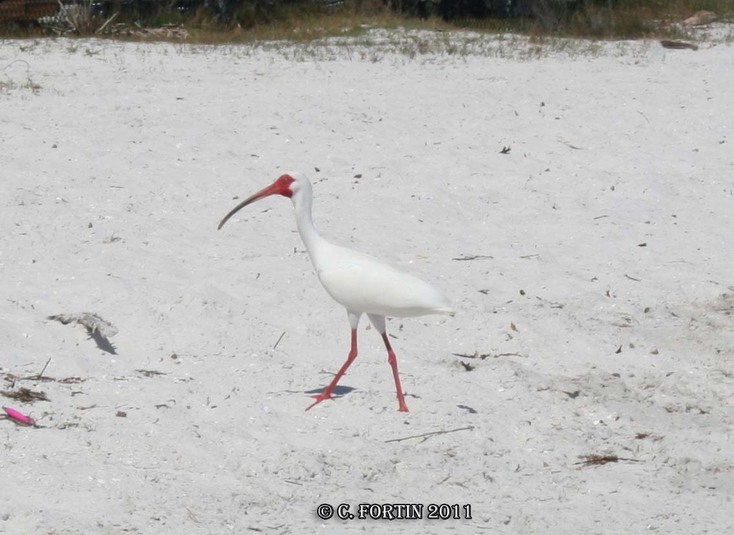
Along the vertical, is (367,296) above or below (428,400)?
above

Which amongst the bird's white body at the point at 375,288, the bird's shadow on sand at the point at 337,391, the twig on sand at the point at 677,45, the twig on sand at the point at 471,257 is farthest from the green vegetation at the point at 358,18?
the bird's white body at the point at 375,288

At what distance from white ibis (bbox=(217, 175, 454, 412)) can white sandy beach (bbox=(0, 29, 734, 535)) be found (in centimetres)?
41

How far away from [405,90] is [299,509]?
313 inches

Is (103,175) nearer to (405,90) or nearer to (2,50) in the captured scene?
(405,90)

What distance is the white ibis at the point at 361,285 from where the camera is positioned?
17.8 feet

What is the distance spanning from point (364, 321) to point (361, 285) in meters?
1.54

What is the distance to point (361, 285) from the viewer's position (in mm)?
5527

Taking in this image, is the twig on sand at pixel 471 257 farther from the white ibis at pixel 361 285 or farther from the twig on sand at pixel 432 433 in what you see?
the twig on sand at pixel 432 433

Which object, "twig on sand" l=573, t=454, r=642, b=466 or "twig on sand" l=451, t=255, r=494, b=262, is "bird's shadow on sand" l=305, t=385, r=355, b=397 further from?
"twig on sand" l=451, t=255, r=494, b=262

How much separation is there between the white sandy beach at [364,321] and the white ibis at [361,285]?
0.41m

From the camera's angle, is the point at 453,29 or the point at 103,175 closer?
the point at 103,175

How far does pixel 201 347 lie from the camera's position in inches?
254

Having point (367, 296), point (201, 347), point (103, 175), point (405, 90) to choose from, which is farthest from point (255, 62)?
point (367, 296)

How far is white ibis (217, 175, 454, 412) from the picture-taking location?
5438 millimetres
